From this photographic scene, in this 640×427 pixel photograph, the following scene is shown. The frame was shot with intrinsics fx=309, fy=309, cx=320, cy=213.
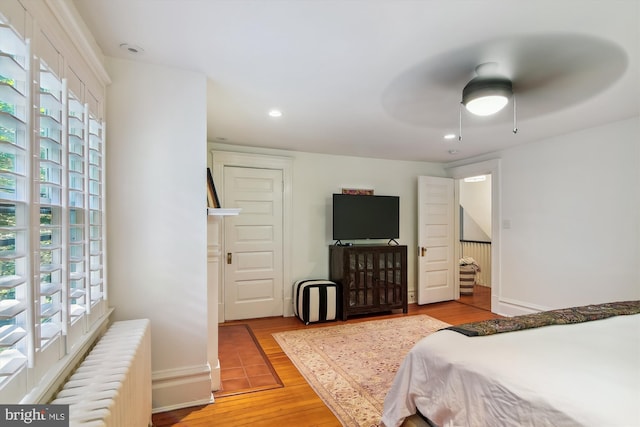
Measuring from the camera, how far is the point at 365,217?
4496mm

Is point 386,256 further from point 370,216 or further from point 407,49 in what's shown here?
point 407,49

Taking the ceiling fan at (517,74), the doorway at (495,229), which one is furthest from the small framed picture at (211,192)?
the doorway at (495,229)

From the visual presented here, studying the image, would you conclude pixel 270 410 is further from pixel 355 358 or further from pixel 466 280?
pixel 466 280

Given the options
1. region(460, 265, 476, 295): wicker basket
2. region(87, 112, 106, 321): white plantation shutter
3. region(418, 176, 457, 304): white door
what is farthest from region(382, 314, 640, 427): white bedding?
region(460, 265, 476, 295): wicker basket

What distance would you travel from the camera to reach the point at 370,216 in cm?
453

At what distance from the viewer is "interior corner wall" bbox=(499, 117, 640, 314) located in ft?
9.87

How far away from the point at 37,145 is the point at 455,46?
1968 millimetres

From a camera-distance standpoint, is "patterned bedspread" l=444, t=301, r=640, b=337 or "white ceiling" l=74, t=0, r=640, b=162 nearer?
"white ceiling" l=74, t=0, r=640, b=162

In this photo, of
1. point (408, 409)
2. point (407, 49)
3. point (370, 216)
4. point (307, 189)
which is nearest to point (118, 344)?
point (408, 409)

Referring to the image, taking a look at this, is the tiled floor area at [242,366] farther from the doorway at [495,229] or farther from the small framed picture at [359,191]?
the doorway at [495,229]

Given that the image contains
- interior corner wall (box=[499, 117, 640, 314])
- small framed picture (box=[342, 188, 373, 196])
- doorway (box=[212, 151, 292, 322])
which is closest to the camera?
interior corner wall (box=[499, 117, 640, 314])

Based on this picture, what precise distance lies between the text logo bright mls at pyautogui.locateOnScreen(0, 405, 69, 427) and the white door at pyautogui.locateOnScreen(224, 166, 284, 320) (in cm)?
313

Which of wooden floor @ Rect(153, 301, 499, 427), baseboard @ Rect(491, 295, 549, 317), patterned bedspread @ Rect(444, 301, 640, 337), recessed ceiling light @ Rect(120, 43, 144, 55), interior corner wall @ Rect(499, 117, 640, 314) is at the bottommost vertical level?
wooden floor @ Rect(153, 301, 499, 427)

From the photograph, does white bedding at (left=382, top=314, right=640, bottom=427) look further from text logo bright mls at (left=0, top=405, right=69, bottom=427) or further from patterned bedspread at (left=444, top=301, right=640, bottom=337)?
text logo bright mls at (left=0, top=405, right=69, bottom=427)
